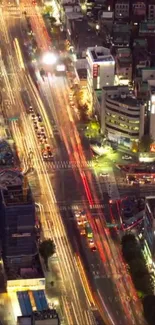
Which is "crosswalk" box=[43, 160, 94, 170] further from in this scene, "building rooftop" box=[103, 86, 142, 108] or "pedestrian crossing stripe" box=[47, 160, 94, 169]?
"building rooftop" box=[103, 86, 142, 108]

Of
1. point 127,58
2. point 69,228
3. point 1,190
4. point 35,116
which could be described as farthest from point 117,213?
point 127,58

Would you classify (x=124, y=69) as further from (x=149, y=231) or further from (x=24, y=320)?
(x=24, y=320)

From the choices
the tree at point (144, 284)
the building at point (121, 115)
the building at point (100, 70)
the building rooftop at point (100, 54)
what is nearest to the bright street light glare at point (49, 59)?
the building rooftop at point (100, 54)

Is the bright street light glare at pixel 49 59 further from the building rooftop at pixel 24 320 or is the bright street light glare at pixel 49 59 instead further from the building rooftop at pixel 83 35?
the building rooftop at pixel 24 320

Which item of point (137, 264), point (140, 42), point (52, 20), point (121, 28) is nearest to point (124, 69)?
point (140, 42)

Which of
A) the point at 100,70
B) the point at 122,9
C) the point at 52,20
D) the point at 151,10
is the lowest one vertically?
the point at 100,70

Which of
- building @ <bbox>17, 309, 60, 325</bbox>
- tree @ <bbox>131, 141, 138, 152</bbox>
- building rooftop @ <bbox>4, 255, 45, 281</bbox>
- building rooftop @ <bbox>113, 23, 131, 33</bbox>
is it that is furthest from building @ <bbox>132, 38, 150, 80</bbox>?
building @ <bbox>17, 309, 60, 325</bbox>
